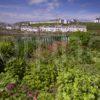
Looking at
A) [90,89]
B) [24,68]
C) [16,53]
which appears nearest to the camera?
[90,89]

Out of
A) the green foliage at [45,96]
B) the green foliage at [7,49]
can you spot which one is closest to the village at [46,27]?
the green foliage at [7,49]

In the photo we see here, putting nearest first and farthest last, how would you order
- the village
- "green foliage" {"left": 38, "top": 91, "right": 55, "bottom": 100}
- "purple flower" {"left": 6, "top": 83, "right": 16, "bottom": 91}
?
1. "green foliage" {"left": 38, "top": 91, "right": 55, "bottom": 100}
2. "purple flower" {"left": 6, "top": 83, "right": 16, "bottom": 91}
3. the village

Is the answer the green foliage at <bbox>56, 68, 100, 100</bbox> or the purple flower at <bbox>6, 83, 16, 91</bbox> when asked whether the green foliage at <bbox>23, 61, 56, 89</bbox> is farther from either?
the green foliage at <bbox>56, 68, 100, 100</bbox>

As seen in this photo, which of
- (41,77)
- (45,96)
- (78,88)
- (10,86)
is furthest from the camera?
(41,77)

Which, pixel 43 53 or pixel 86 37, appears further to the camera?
pixel 86 37

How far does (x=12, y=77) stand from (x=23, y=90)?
1064mm

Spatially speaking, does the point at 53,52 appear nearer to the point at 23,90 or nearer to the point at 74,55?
the point at 74,55

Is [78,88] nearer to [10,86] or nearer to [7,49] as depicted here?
[10,86]

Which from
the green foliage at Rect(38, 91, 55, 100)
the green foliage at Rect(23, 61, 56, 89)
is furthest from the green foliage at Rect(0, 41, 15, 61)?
the green foliage at Rect(38, 91, 55, 100)

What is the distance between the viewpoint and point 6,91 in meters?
7.24

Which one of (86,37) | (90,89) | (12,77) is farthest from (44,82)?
(86,37)

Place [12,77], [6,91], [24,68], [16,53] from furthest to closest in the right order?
[16,53]
[24,68]
[12,77]
[6,91]

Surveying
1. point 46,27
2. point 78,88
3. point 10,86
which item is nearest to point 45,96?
point 78,88

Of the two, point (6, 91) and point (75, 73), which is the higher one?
point (75, 73)
